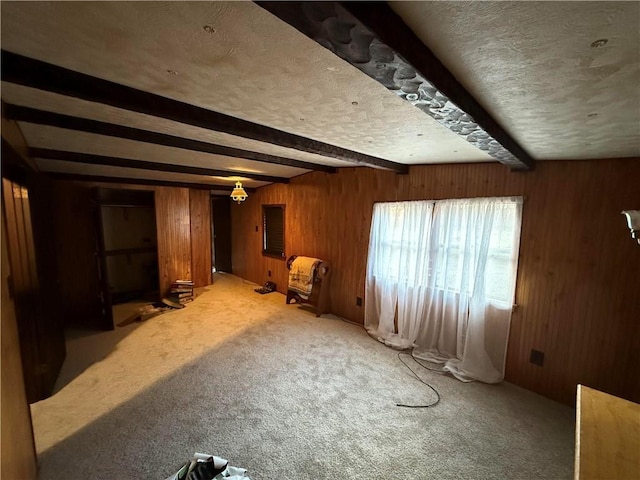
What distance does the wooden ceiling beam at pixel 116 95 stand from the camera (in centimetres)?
111

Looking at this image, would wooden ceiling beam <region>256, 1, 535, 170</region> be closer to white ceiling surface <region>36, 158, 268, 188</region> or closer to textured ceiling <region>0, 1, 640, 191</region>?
textured ceiling <region>0, 1, 640, 191</region>

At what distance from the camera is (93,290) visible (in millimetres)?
3990

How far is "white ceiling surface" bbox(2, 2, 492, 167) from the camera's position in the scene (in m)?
0.80

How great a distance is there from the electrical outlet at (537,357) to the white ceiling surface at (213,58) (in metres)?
2.22

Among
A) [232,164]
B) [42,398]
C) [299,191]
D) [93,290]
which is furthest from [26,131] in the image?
[299,191]

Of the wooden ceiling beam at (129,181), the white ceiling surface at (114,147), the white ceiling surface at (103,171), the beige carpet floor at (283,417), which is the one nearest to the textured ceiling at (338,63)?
the white ceiling surface at (114,147)

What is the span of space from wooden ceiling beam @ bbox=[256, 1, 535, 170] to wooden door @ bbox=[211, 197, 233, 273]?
6.01m

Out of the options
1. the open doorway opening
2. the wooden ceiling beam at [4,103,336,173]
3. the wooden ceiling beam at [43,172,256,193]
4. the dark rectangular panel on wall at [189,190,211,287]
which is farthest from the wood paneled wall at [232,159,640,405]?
the open doorway opening

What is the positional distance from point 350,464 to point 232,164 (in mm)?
3227

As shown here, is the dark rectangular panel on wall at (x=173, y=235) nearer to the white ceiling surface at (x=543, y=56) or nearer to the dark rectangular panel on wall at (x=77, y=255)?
the dark rectangular panel on wall at (x=77, y=255)

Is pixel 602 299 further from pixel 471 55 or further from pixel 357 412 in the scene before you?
pixel 471 55

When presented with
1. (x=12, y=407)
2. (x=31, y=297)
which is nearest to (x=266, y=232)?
(x=31, y=297)

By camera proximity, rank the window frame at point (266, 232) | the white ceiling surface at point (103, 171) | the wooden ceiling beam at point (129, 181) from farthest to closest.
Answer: the window frame at point (266, 232)
the wooden ceiling beam at point (129, 181)
the white ceiling surface at point (103, 171)

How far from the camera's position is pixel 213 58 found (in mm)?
1022
